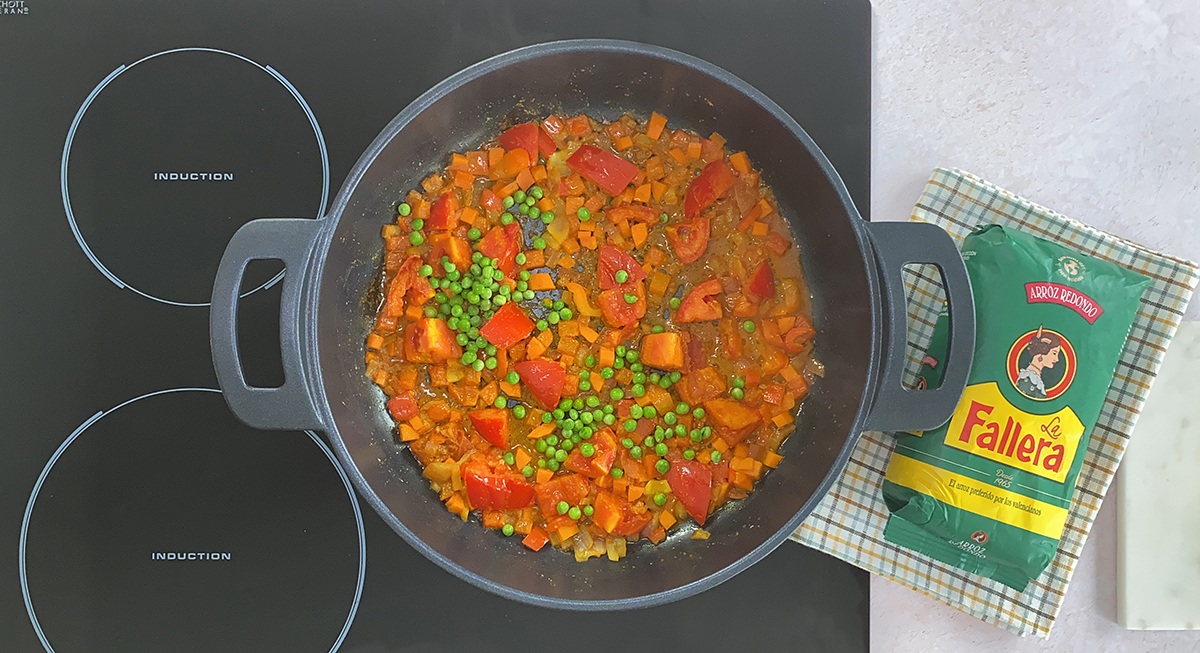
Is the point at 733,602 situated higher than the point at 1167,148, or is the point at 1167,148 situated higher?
the point at 1167,148

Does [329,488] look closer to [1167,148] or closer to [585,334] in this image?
[585,334]

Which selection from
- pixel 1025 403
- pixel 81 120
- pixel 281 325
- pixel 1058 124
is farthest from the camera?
pixel 1058 124

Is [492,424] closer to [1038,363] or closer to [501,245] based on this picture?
[501,245]

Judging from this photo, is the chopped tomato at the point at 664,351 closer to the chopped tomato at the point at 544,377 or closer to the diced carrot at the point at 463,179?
the chopped tomato at the point at 544,377

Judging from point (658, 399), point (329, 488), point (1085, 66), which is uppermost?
point (1085, 66)

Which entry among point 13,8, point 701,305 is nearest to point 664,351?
point 701,305

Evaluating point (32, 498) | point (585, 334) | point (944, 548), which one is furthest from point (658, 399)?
point (32, 498)

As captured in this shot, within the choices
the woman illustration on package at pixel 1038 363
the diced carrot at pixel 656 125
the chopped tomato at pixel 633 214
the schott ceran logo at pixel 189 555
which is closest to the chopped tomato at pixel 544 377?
the chopped tomato at pixel 633 214
